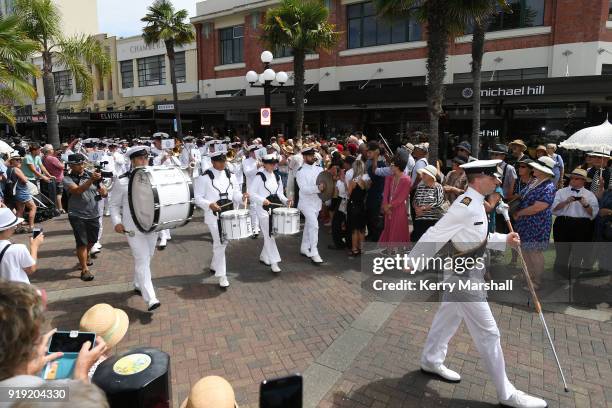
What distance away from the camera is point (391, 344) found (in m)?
5.08

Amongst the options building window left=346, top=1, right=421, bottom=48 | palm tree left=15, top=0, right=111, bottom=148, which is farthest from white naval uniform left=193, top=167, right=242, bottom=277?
building window left=346, top=1, right=421, bottom=48

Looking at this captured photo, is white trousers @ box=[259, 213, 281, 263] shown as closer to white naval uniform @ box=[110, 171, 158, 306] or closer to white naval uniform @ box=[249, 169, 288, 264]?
white naval uniform @ box=[249, 169, 288, 264]

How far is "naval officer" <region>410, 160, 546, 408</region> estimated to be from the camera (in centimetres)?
385

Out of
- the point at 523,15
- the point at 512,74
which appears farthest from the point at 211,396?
the point at 523,15

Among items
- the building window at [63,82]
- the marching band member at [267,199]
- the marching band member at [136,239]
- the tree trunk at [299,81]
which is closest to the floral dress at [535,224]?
the marching band member at [267,199]

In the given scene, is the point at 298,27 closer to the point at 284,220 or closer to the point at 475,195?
Result: the point at 284,220

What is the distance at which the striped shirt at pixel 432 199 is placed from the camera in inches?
270

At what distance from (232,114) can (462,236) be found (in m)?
24.8

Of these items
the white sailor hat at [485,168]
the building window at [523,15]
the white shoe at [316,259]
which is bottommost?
the white shoe at [316,259]

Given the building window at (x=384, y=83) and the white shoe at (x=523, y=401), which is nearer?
the white shoe at (x=523, y=401)

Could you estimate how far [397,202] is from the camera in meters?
7.51

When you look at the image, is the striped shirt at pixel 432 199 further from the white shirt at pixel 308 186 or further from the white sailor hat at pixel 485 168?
the white sailor hat at pixel 485 168

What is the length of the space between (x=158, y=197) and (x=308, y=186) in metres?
3.12

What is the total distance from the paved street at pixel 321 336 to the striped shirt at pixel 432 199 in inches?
59.5
